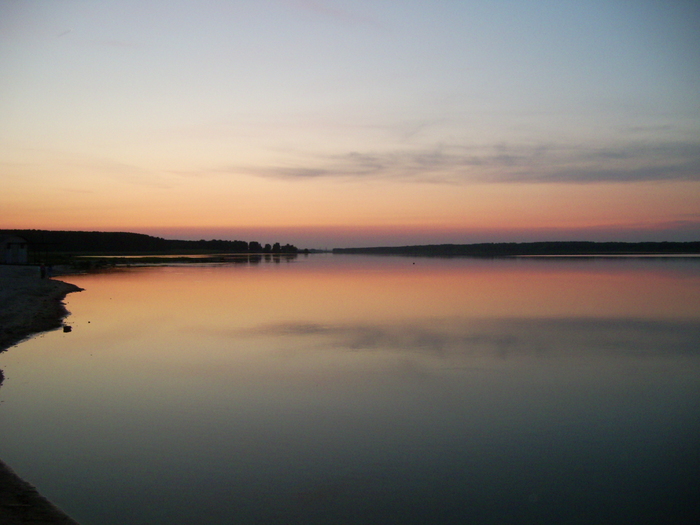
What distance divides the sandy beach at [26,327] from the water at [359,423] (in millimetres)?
272

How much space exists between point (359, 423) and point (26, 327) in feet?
37.4

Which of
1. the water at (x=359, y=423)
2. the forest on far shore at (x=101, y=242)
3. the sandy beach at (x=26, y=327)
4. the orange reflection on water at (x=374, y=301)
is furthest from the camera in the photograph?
the forest on far shore at (x=101, y=242)

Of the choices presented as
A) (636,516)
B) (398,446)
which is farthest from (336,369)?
(636,516)

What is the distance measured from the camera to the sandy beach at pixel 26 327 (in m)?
4.70

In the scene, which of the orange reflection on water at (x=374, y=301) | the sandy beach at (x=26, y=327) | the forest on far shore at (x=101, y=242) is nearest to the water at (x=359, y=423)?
the sandy beach at (x=26, y=327)

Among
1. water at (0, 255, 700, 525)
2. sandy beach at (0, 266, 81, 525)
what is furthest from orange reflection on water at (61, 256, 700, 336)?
water at (0, 255, 700, 525)

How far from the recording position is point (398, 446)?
257 inches

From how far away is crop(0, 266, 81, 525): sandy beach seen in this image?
4.70 metres

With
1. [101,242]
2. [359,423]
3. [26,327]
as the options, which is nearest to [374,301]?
[26,327]

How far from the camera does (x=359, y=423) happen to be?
24.1ft

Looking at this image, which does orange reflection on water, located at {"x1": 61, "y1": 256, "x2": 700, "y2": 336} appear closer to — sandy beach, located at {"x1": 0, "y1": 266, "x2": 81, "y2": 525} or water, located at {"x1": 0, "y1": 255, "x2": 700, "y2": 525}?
sandy beach, located at {"x1": 0, "y1": 266, "x2": 81, "y2": 525}

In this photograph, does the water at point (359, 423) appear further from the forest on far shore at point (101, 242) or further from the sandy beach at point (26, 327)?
the forest on far shore at point (101, 242)

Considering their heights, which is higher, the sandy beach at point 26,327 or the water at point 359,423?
the sandy beach at point 26,327

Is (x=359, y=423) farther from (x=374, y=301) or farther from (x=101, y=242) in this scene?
(x=101, y=242)
